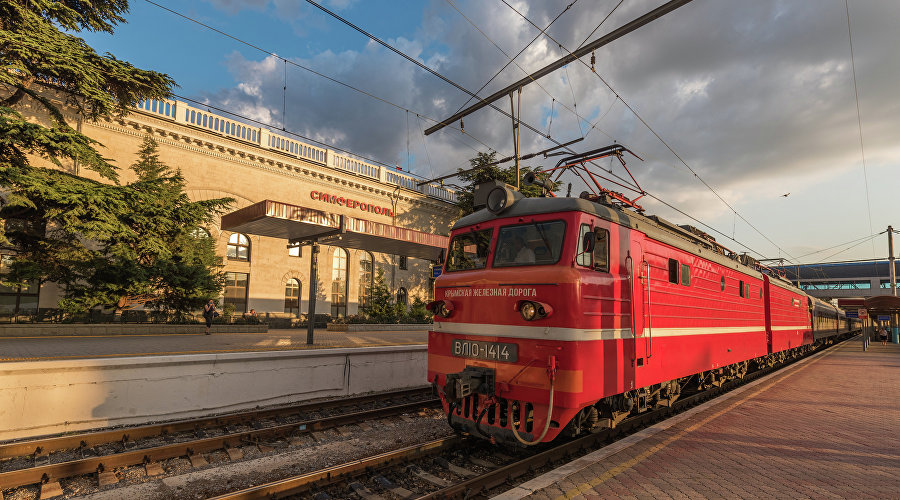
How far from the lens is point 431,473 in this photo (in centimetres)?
553

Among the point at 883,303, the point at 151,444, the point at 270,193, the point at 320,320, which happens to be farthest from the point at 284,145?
the point at 883,303

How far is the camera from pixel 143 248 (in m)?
17.2

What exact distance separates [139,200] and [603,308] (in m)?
17.6

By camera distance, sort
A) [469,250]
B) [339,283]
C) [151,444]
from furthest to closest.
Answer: [339,283] → [469,250] → [151,444]

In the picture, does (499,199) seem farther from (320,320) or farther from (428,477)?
(320,320)

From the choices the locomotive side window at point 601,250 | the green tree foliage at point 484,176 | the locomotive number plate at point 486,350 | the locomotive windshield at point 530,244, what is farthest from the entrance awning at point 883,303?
the locomotive number plate at point 486,350

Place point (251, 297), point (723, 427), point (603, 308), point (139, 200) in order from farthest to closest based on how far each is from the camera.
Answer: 1. point (251, 297)
2. point (139, 200)
3. point (723, 427)
4. point (603, 308)

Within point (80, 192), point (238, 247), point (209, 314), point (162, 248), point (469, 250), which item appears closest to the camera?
point (469, 250)

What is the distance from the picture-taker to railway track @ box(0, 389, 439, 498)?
16.7 feet

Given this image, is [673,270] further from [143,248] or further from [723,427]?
[143,248]

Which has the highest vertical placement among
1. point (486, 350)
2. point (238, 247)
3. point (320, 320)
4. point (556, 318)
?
point (238, 247)

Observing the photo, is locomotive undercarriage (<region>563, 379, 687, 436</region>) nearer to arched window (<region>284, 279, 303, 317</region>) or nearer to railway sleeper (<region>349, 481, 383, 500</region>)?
railway sleeper (<region>349, 481, 383, 500</region>)

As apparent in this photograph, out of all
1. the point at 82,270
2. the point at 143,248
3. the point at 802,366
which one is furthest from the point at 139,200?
the point at 802,366

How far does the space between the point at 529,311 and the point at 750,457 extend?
12.6ft
